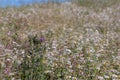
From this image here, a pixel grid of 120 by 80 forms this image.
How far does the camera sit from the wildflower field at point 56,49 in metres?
5.71

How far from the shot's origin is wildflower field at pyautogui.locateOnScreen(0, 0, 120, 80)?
5707 millimetres

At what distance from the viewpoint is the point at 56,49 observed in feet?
22.9

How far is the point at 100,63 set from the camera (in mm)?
6367

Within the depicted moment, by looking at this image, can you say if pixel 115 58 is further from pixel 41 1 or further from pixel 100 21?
pixel 41 1

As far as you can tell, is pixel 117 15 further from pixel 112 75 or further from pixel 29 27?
pixel 112 75

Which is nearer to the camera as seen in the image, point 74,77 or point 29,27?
point 74,77

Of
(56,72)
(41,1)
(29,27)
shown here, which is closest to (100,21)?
(29,27)

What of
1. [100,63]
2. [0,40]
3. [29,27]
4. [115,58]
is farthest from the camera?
[29,27]

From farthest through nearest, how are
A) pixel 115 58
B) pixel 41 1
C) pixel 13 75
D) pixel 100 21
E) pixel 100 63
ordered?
pixel 41 1, pixel 100 21, pixel 115 58, pixel 100 63, pixel 13 75

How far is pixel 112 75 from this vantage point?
5832 millimetres

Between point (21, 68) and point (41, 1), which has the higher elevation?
point (41, 1)

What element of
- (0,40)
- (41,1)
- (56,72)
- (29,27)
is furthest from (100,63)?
(41,1)

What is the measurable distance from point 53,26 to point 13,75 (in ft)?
15.6

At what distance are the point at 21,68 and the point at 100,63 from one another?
139cm
